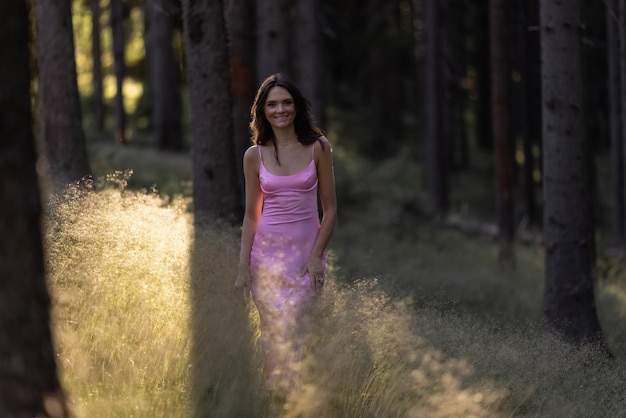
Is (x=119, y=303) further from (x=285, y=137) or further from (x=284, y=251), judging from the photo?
(x=285, y=137)

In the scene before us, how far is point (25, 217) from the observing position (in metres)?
3.57

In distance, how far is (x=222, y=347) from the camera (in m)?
5.63

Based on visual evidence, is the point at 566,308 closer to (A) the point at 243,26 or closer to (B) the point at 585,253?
(B) the point at 585,253

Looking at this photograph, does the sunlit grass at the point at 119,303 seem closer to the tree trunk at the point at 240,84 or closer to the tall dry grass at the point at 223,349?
the tall dry grass at the point at 223,349

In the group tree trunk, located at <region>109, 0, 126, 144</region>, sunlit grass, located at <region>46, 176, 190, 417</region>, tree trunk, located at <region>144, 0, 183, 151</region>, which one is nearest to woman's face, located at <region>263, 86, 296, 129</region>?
sunlit grass, located at <region>46, 176, 190, 417</region>

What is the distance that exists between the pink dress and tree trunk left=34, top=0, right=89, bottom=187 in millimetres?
5929

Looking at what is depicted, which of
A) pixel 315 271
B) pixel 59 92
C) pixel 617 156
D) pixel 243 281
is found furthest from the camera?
pixel 617 156

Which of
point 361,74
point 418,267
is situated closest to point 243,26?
point 418,267

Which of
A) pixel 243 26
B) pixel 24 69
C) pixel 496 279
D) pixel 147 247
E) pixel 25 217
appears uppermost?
pixel 243 26

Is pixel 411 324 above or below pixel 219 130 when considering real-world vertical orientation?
below

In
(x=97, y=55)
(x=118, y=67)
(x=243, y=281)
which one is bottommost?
(x=243, y=281)

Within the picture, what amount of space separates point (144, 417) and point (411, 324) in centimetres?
232

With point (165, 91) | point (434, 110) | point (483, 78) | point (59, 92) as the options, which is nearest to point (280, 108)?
point (59, 92)

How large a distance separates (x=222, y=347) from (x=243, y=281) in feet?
1.51
